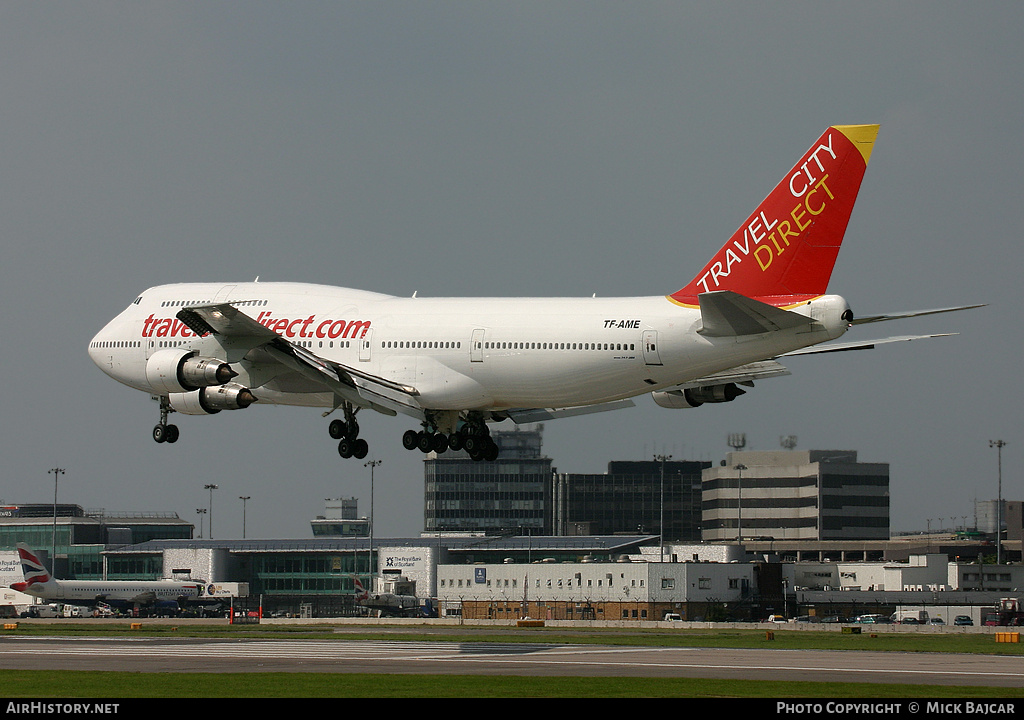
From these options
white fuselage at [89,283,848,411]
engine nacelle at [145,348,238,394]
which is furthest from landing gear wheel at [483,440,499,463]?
engine nacelle at [145,348,238,394]

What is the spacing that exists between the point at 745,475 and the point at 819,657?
13194cm

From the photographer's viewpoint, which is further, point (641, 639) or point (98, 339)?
point (641, 639)

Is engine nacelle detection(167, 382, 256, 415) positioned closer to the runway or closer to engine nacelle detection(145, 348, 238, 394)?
engine nacelle detection(145, 348, 238, 394)

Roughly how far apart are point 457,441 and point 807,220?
16.7m

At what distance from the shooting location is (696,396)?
52750mm

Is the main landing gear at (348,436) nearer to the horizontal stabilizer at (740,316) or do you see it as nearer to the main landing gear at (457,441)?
the main landing gear at (457,441)

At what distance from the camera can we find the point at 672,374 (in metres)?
46.7

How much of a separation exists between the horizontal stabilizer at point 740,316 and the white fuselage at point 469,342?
0.42m

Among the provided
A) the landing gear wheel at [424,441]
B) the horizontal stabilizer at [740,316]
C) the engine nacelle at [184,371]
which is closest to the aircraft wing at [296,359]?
the engine nacelle at [184,371]

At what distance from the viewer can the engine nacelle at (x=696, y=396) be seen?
52.1 metres

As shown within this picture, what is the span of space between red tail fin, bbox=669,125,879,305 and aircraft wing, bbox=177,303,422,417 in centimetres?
1393
